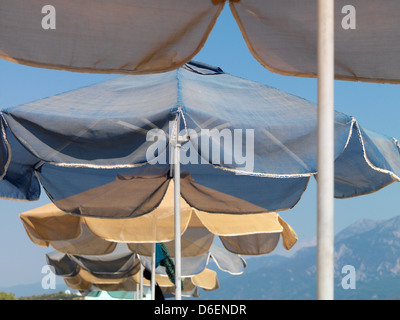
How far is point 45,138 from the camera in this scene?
10.0ft

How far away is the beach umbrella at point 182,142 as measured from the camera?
302 cm

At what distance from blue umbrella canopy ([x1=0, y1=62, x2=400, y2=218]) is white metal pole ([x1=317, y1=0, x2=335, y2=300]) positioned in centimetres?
131

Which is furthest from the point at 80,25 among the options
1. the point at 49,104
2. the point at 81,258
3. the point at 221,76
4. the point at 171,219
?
the point at 81,258

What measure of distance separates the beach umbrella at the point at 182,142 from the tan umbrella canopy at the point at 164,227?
185 millimetres

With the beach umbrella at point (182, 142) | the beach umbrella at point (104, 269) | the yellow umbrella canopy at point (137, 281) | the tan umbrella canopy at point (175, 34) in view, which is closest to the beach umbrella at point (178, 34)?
the tan umbrella canopy at point (175, 34)

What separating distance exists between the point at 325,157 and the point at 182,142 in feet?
6.74

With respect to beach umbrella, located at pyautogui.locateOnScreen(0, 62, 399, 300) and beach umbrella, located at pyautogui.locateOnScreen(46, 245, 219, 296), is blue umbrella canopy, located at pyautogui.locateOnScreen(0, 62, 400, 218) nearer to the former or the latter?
beach umbrella, located at pyautogui.locateOnScreen(0, 62, 399, 300)

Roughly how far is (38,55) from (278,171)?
1397mm

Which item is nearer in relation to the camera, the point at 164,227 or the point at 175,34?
the point at 175,34

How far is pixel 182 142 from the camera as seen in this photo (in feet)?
11.7

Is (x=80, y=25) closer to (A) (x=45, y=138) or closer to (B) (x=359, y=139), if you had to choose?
(A) (x=45, y=138)

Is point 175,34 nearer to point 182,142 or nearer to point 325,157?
point 325,157

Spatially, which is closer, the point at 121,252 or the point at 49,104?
the point at 49,104

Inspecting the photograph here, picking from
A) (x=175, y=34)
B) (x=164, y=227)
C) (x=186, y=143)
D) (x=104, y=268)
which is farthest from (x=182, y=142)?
(x=104, y=268)
